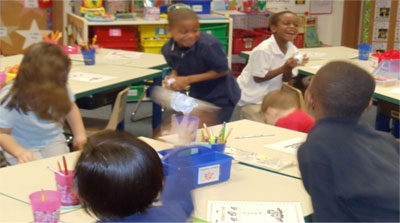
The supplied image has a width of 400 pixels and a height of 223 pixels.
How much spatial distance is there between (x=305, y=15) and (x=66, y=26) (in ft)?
9.36

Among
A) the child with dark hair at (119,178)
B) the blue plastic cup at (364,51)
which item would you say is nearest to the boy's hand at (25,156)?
the child with dark hair at (119,178)

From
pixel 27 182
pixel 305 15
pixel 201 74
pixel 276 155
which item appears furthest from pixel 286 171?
pixel 305 15

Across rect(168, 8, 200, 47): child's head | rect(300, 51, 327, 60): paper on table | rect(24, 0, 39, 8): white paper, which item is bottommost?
rect(300, 51, 327, 60): paper on table

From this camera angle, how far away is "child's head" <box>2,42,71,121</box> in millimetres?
2773

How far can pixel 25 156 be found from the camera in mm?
2570

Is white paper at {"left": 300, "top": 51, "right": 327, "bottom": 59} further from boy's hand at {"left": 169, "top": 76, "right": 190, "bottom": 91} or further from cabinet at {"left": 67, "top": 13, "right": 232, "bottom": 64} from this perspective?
boy's hand at {"left": 169, "top": 76, "right": 190, "bottom": 91}

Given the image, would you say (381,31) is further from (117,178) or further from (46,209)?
(117,178)

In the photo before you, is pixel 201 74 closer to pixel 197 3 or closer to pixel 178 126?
pixel 178 126

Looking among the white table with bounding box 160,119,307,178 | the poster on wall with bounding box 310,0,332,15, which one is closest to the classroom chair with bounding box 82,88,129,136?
the white table with bounding box 160,119,307,178

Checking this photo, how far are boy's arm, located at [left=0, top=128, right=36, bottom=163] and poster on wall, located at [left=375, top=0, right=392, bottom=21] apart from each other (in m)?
5.05

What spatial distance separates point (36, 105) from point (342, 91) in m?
1.65

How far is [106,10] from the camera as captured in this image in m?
5.90

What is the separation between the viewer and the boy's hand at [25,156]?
2.54 m

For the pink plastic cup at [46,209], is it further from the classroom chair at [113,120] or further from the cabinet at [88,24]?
the cabinet at [88,24]
